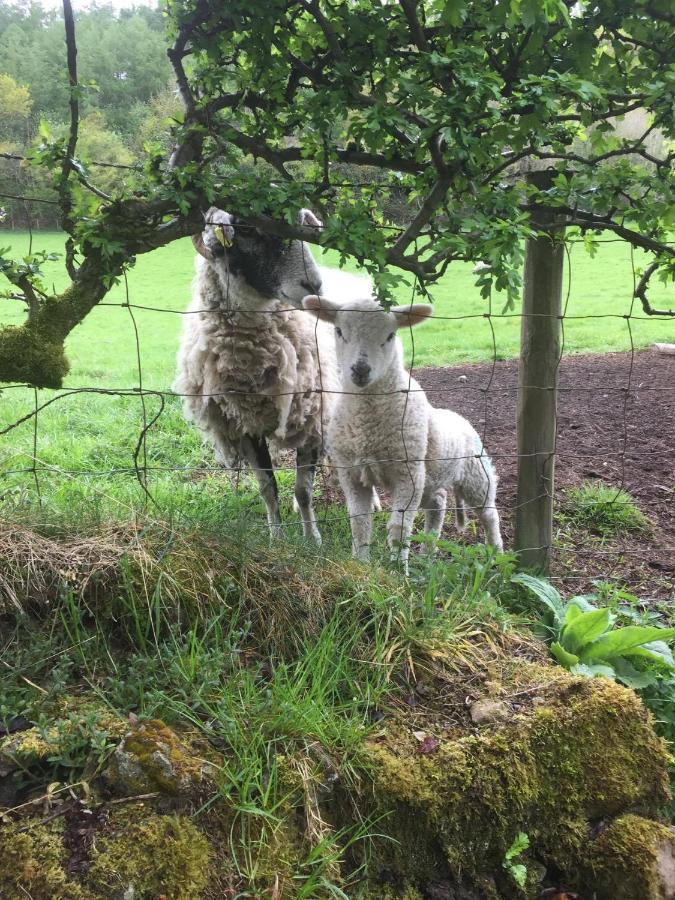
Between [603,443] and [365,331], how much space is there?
346cm

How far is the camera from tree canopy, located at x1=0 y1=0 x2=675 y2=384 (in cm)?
229

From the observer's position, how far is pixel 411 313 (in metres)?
3.29

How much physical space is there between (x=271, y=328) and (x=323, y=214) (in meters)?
1.34

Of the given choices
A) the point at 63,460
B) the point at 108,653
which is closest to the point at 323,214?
the point at 108,653

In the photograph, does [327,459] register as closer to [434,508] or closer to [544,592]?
[434,508]

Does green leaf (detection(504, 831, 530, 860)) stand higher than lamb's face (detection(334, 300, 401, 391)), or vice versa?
lamb's face (detection(334, 300, 401, 391))

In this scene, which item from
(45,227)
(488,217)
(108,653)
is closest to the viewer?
(108,653)

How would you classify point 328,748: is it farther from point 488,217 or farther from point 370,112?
point 370,112

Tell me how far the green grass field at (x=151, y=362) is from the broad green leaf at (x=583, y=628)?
4.23 ft

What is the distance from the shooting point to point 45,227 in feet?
19.7

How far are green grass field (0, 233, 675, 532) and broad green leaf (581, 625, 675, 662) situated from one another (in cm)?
138

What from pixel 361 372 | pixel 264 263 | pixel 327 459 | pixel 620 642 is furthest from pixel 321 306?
pixel 620 642

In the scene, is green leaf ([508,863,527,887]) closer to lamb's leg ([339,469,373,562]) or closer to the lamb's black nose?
lamb's leg ([339,469,373,562])

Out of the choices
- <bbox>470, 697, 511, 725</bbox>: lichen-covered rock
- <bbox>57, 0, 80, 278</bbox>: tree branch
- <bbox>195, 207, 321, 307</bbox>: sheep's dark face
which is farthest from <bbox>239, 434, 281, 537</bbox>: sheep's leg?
<bbox>470, 697, 511, 725</bbox>: lichen-covered rock
